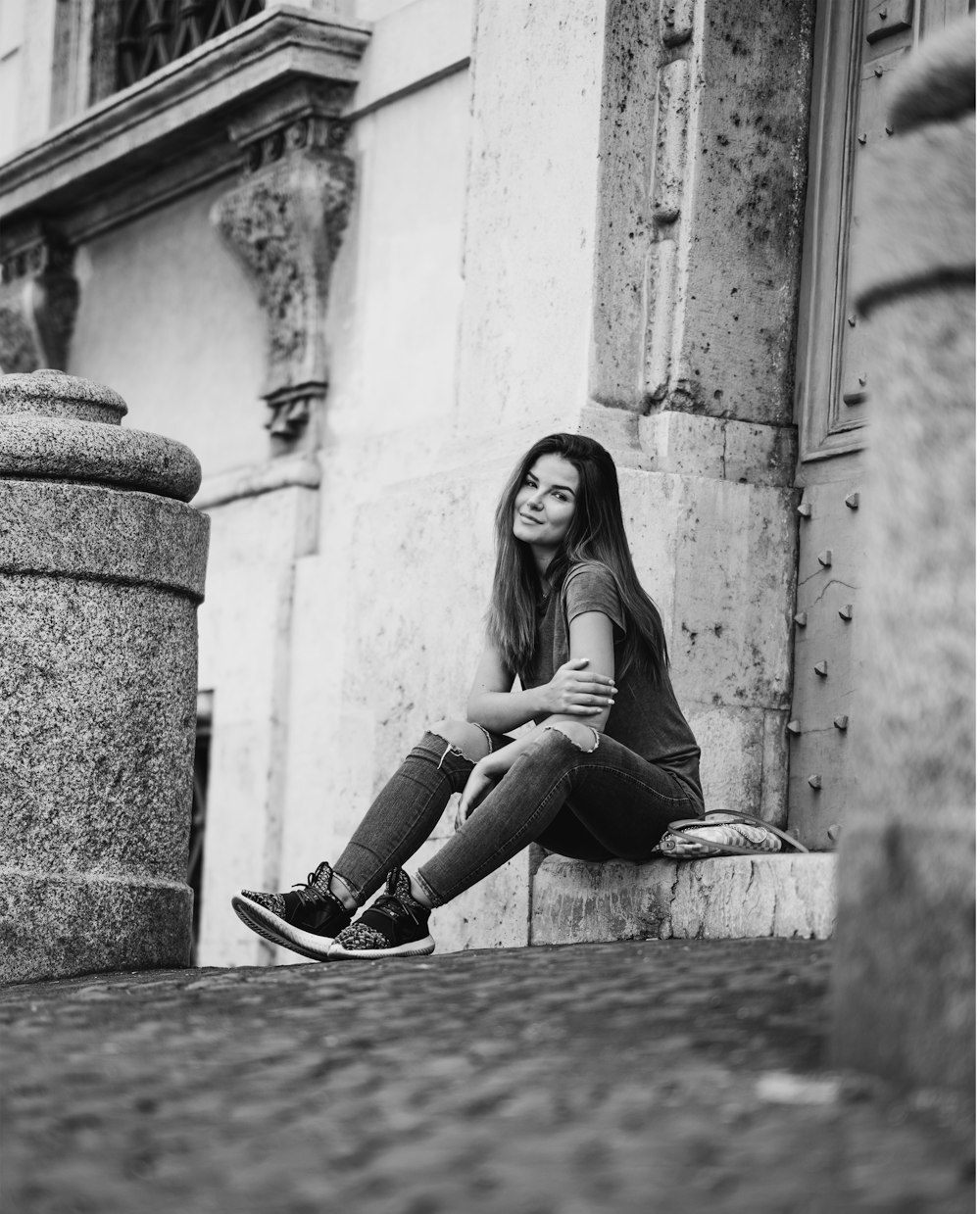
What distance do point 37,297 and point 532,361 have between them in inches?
150

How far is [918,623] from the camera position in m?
2.35

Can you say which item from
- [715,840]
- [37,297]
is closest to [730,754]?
[715,840]

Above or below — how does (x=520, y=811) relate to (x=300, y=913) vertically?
above

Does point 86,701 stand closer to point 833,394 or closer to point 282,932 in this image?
point 282,932

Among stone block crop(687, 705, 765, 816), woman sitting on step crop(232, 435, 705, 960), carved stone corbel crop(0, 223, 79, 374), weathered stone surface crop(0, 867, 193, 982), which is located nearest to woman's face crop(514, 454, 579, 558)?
woman sitting on step crop(232, 435, 705, 960)

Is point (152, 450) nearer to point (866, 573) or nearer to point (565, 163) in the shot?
point (565, 163)

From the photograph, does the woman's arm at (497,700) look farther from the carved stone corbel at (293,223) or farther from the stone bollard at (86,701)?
the carved stone corbel at (293,223)

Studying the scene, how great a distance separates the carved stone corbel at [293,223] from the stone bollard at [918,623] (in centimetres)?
514

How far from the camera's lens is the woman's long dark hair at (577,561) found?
495 centimetres

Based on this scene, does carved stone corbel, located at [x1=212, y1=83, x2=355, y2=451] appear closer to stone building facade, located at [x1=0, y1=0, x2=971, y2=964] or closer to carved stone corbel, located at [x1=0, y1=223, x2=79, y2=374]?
stone building facade, located at [x1=0, y1=0, x2=971, y2=964]

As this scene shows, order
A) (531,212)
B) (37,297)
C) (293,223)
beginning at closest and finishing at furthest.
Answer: (531,212) → (293,223) → (37,297)

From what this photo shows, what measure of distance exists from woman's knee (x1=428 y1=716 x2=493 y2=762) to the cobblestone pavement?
4.91 feet

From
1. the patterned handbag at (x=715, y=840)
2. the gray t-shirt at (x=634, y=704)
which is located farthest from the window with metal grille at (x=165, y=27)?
the patterned handbag at (x=715, y=840)

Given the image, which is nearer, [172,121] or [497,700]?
[497,700]
